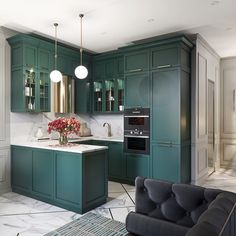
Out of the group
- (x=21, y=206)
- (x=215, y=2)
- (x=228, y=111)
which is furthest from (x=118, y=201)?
(x=228, y=111)

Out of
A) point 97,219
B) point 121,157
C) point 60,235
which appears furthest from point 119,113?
point 60,235

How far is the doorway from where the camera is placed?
5.57 meters

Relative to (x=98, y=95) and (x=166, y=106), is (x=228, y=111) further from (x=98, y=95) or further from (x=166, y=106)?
(x=98, y=95)

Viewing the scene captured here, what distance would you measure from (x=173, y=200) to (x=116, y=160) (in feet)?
9.89

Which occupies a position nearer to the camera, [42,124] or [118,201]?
[118,201]

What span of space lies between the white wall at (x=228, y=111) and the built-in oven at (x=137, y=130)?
2967 millimetres

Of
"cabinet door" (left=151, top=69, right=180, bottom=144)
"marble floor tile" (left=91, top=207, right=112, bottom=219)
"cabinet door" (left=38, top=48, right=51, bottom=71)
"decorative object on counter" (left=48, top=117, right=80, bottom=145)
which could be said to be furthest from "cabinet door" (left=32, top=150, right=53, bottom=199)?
"cabinet door" (left=151, top=69, right=180, bottom=144)

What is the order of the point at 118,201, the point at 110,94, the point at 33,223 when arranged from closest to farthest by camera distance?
the point at 33,223
the point at 118,201
the point at 110,94

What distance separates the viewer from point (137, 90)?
15.3 ft

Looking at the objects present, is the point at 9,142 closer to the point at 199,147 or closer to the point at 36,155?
the point at 36,155

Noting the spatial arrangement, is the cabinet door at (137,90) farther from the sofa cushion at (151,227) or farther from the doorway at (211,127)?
the sofa cushion at (151,227)

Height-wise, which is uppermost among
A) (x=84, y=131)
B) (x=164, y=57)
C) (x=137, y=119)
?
(x=164, y=57)

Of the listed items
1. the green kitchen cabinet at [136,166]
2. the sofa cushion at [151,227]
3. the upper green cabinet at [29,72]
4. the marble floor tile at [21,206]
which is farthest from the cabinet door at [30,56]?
the sofa cushion at [151,227]

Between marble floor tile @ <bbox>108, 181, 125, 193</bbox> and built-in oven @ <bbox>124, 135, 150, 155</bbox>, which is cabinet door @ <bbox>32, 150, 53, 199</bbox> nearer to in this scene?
marble floor tile @ <bbox>108, 181, 125, 193</bbox>
